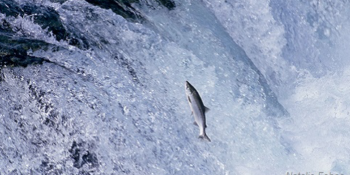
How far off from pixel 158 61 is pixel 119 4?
648 millimetres

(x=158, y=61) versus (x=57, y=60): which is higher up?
(x=158, y=61)

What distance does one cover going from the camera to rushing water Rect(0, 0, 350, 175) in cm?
286

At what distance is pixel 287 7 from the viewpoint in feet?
13.6

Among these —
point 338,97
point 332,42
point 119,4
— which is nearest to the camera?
point 119,4

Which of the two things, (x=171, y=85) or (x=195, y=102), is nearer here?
(x=195, y=102)

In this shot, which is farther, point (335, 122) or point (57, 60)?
point (335, 122)

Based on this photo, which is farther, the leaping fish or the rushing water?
the rushing water

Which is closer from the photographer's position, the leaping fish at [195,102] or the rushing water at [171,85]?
the leaping fish at [195,102]

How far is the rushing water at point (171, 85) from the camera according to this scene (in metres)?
2.86

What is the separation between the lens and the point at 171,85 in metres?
3.43

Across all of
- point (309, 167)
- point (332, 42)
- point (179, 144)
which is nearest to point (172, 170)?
point (179, 144)

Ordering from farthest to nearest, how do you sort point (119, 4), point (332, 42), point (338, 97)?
point (332, 42) → point (338, 97) → point (119, 4)

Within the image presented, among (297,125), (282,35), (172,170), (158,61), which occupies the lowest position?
(172,170)

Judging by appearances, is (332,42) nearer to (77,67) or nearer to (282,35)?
(282,35)
